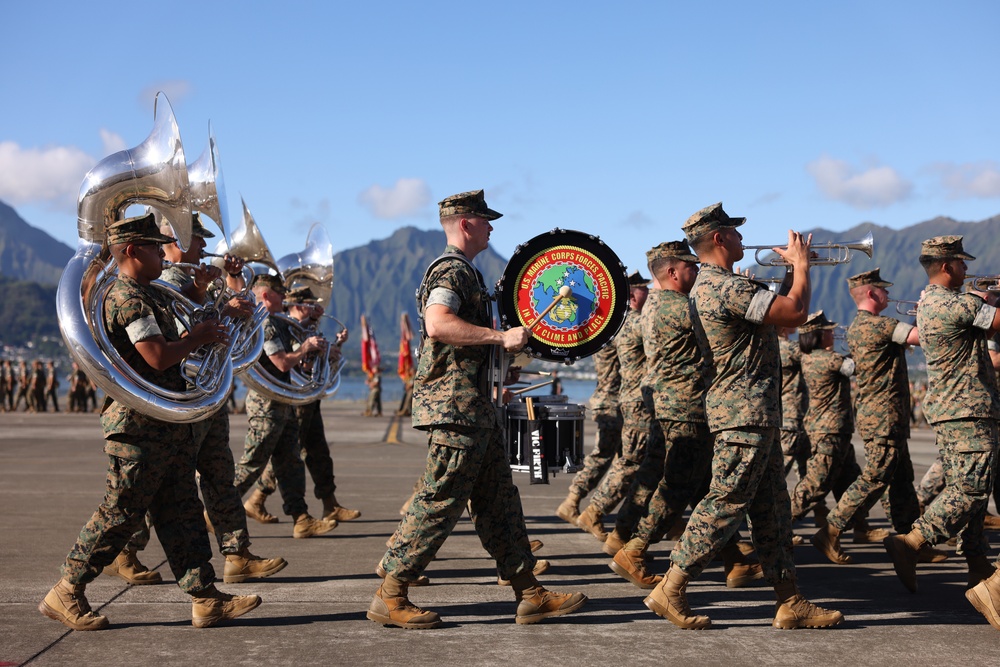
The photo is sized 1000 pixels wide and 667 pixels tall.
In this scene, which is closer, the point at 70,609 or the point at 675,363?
the point at 70,609

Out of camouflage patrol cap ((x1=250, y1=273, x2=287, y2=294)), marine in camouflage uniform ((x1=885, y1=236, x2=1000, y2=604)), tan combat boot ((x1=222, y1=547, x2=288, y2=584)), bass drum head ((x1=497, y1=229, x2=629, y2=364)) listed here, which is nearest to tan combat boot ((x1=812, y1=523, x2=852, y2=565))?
marine in camouflage uniform ((x1=885, y1=236, x2=1000, y2=604))

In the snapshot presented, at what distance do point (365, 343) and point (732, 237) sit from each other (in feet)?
81.2

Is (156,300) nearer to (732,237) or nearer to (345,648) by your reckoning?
(345,648)

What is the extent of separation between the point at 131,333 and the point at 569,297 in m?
2.26

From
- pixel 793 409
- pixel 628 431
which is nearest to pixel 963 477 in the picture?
pixel 628 431

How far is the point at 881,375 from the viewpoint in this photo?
7.60 metres

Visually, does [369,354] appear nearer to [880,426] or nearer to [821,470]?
[821,470]

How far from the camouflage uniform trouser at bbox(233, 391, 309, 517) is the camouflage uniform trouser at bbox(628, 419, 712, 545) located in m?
3.26

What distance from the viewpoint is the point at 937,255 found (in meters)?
6.45

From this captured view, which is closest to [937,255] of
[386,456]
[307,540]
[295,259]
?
[307,540]

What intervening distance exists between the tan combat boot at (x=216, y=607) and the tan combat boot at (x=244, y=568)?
1.16 metres

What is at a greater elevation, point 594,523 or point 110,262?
point 110,262

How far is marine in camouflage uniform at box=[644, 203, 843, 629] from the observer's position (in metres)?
5.32

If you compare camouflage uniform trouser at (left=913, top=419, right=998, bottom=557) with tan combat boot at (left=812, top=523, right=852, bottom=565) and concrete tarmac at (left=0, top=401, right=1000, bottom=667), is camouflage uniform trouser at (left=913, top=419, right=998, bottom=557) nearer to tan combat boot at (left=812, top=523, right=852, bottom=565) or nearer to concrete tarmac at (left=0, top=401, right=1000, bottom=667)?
concrete tarmac at (left=0, top=401, right=1000, bottom=667)
